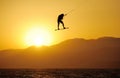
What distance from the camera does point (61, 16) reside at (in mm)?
46250
